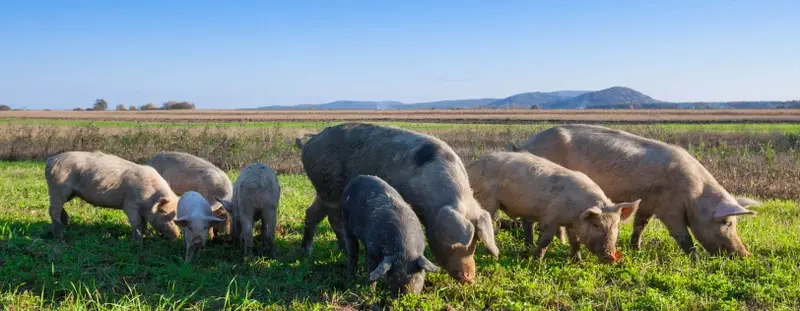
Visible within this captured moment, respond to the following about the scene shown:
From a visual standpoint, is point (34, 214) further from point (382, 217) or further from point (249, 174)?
point (382, 217)

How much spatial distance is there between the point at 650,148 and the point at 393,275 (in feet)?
17.1

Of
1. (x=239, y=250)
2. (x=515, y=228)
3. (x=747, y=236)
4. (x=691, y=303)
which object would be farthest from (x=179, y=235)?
(x=747, y=236)

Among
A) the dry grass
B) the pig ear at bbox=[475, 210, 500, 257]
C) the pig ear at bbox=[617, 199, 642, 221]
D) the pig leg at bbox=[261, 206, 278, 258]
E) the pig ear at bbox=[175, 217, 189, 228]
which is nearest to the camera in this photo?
the pig ear at bbox=[475, 210, 500, 257]

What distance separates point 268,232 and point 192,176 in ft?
10.2

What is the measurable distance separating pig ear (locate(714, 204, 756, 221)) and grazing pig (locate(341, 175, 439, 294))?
14.1 feet

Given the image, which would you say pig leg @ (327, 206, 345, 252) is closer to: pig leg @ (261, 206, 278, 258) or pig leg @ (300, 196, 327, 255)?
pig leg @ (300, 196, 327, 255)

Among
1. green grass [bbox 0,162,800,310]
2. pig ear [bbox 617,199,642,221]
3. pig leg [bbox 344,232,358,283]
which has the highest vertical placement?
pig ear [bbox 617,199,642,221]

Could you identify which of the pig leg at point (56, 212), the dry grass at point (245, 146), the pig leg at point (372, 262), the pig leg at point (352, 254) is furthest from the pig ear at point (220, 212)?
the dry grass at point (245, 146)

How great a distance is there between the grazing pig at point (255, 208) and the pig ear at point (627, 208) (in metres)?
4.36

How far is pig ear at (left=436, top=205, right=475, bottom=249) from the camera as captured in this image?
6016 mm

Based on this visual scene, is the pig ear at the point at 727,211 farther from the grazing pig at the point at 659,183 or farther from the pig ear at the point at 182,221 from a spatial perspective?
the pig ear at the point at 182,221

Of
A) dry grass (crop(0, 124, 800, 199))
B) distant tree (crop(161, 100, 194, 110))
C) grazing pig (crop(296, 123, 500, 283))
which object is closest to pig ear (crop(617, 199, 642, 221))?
grazing pig (crop(296, 123, 500, 283))

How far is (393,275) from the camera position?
5730mm

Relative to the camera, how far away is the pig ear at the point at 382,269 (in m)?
5.42
